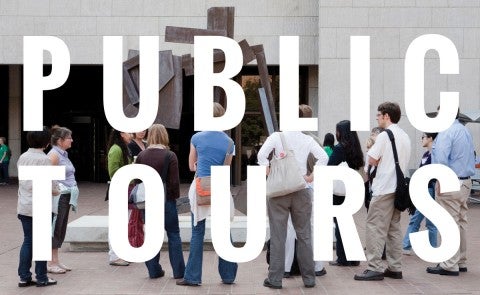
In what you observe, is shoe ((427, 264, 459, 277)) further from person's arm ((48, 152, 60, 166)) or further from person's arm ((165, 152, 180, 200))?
person's arm ((48, 152, 60, 166))

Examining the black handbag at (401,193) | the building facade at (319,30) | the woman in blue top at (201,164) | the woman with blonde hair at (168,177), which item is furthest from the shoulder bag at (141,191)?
the building facade at (319,30)

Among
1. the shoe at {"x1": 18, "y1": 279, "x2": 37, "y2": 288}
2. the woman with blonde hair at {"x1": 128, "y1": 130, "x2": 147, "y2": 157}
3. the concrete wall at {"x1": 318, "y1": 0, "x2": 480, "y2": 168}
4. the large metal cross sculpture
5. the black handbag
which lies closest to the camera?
the shoe at {"x1": 18, "y1": 279, "x2": 37, "y2": 288}

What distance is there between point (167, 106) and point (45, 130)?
2698 mm

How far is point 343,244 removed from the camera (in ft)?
31.6

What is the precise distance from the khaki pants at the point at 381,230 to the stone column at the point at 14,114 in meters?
23.3

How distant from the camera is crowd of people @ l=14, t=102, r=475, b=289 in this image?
7.97 m

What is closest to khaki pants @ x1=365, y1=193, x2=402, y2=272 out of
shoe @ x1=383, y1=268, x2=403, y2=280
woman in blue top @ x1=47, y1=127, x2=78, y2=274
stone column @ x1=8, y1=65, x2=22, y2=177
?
shoe @ x1=383, y1=268, x2=403, y2=280

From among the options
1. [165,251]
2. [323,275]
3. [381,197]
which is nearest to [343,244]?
[323,275]

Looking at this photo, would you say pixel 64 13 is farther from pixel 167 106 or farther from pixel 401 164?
pixel 401 164

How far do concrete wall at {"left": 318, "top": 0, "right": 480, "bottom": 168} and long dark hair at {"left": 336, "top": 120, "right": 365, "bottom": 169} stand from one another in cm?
1429

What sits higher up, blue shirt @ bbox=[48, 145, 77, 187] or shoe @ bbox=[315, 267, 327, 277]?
blue shirt @ bbox=[48, 145, 77, 187]

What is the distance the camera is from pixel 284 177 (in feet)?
25.5

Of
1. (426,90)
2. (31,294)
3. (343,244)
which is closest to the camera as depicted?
(31,294)

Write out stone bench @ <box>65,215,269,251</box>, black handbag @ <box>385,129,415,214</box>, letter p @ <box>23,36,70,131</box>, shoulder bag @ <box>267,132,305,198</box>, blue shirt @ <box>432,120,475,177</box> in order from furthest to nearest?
1. letter p @ <box>23,36,70,131</box>
2. stone bench @ <box>65,215,269,251</box>
3. blue shirt @ <box>432,120,475,177</box>
4. black handbag @ <box>385,129,415,214</box>
5. shoulder bag @ <box>267,132,305,198</box>
